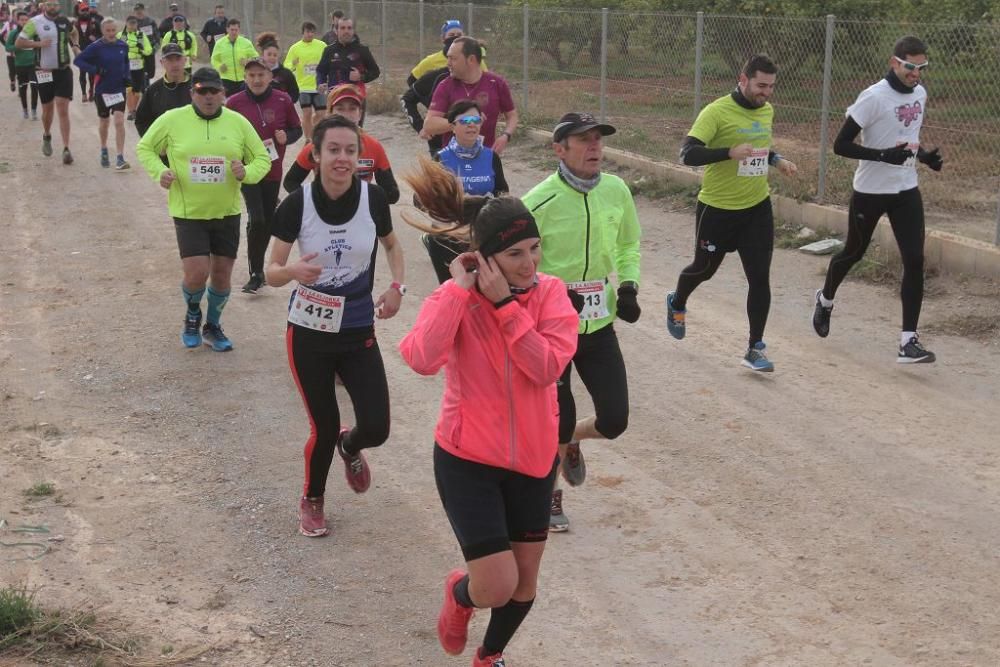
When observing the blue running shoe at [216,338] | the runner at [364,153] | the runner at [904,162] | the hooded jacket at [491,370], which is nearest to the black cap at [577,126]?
the hooded jacket at [491,370]

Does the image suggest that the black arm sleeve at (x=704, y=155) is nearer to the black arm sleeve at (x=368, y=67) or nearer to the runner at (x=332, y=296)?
the runner at (x=332, y=296)

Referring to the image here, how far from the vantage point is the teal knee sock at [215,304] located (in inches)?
376

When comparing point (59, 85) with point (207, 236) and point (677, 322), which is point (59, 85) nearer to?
point (207, 236)

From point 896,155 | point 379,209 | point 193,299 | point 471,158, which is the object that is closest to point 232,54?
point 193,299

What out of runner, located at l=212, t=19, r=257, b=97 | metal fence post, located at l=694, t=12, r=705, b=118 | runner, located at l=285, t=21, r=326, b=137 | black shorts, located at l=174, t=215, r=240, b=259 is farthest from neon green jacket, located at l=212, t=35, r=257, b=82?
black shorts, located at l=174, t=215, r=240, b=259

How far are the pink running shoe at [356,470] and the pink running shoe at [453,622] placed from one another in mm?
1868

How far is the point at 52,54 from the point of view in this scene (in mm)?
17969

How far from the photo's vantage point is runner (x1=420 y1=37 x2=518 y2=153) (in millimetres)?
10914

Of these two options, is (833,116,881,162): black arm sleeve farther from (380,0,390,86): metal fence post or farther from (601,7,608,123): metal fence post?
(380,0,390,86): metal fence post

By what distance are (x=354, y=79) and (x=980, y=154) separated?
27.1ft

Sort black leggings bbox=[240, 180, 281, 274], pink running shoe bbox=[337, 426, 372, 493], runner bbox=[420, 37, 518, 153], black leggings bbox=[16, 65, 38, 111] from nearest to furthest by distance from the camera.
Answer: pink running shoe bbox=[337, 426, 372, 493]
black leggings bbox=[240, 180, 281, 274]
runner bbox=[420, 37, 518, 153]
black leggings bbox=[16, 65, 38, 111]

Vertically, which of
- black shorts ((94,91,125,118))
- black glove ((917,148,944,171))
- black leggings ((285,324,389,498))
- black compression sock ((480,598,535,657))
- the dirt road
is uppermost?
black glove ((917,148,944,171))

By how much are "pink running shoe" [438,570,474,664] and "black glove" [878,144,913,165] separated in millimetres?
5312

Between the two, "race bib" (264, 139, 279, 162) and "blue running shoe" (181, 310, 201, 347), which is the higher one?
"race bib" (264, 139, 279, 162)
